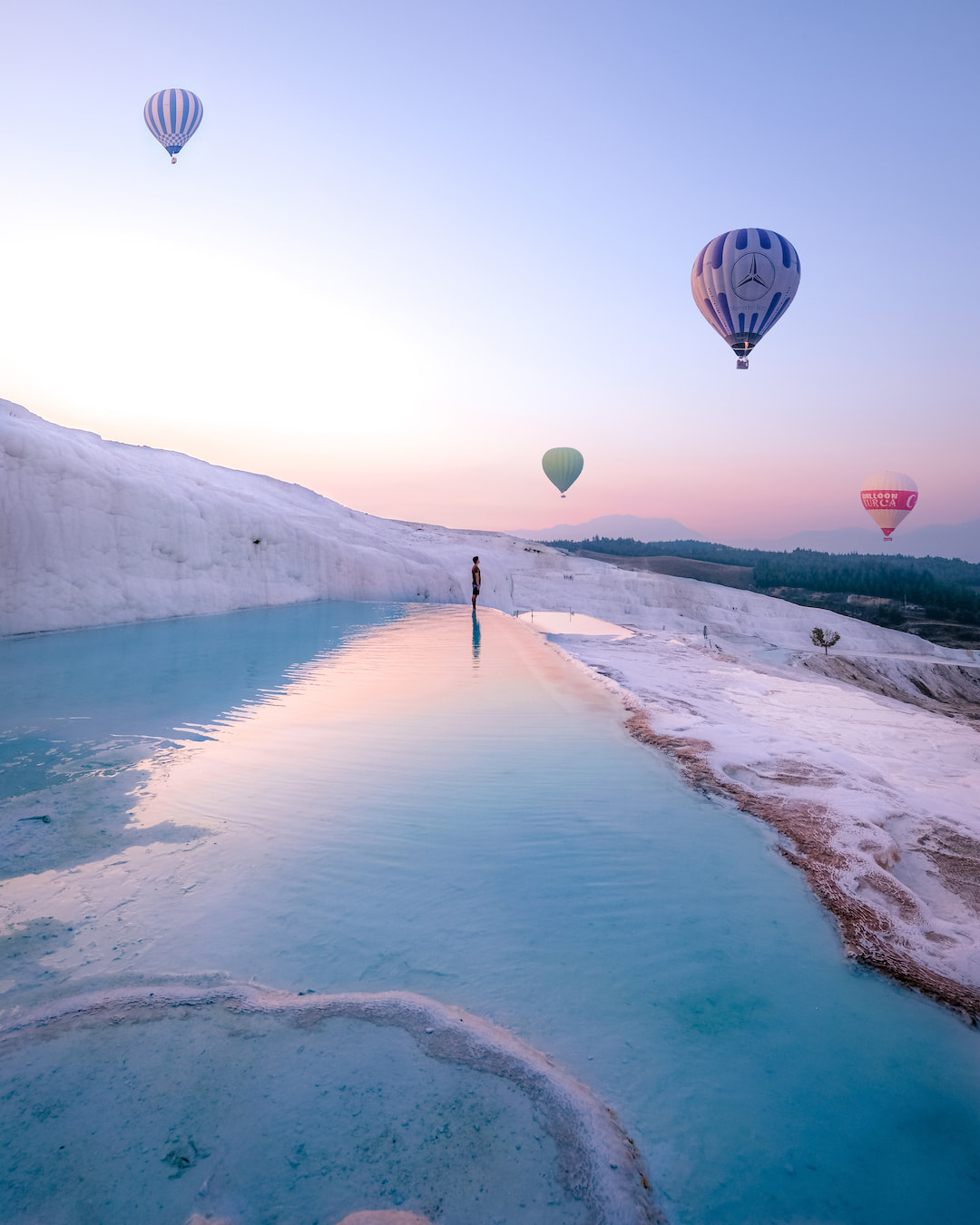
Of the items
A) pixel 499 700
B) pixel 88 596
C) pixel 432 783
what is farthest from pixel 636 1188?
pixel 88 596

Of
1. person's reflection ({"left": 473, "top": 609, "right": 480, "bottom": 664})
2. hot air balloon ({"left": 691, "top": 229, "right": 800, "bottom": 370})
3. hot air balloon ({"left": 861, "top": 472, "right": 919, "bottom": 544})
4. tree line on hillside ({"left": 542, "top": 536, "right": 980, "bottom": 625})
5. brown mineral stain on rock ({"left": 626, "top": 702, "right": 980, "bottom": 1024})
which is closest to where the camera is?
brown mineral stain on rock ({"left": 626, "top": 702, "right": 980, "bottom": 1024})

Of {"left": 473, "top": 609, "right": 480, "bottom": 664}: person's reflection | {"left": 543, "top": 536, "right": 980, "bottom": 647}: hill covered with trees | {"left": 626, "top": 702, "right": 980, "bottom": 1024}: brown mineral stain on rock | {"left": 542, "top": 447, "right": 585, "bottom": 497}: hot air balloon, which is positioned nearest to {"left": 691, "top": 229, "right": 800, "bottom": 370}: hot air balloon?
{"left": 473, "top": 609, "right": 480, "bottom": 664}: person's reflection

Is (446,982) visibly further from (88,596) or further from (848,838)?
(88,596)

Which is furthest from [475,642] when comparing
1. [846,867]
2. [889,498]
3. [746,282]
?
[889,498]

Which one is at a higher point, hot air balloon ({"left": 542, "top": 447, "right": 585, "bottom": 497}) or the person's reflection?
hot air balloon ({"left": 542, "top": 447, "right": 585, "bottom": 497})

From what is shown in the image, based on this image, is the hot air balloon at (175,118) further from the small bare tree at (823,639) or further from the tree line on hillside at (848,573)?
the tree line on hillside at (848,573)

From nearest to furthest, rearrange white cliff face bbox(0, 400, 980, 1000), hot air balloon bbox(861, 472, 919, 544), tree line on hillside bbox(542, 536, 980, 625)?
white cliff face bbox(0, 400, 980, 1000) < hot air balloon bbox(861, 472, 919, 544) < tree line on hillside bbox(542, 536, 980, 625)

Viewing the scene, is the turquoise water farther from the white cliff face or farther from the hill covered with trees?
the hill covered with trees

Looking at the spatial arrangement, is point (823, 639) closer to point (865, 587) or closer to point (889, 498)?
point (889, 498)
